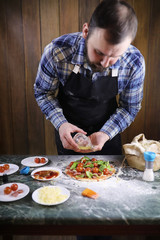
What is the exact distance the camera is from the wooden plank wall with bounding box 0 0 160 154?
2641 mm

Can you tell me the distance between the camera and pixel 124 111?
1.98 metres

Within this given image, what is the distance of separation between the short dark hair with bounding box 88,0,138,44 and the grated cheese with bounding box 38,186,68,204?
94 cm

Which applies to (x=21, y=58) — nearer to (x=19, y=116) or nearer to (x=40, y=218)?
(x=19, y=116)

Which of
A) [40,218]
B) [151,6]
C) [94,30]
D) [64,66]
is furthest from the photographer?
[151,6]

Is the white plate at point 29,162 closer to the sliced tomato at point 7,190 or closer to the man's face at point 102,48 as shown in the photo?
the sliced tomato at point 7,190

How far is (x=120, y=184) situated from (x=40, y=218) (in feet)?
1.84

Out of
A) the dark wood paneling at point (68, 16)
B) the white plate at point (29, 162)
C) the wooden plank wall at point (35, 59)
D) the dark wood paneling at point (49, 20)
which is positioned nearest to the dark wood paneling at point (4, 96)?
the wooden plank wall at point (35, 59)

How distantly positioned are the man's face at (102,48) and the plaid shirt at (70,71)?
0.30 m

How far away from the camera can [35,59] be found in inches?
109

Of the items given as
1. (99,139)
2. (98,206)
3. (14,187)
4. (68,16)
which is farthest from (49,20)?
(98,206)

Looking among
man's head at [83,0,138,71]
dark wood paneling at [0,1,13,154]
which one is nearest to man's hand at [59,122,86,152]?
man's head at [83,0,138,71]

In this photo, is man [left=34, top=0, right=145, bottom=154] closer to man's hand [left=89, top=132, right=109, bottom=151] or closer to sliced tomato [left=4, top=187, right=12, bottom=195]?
man's hand [left=89, top=132, right=109, bottom=151]

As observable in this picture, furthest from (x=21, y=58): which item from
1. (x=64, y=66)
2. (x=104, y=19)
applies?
(x=104, y=19)

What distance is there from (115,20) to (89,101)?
78 centimetres
